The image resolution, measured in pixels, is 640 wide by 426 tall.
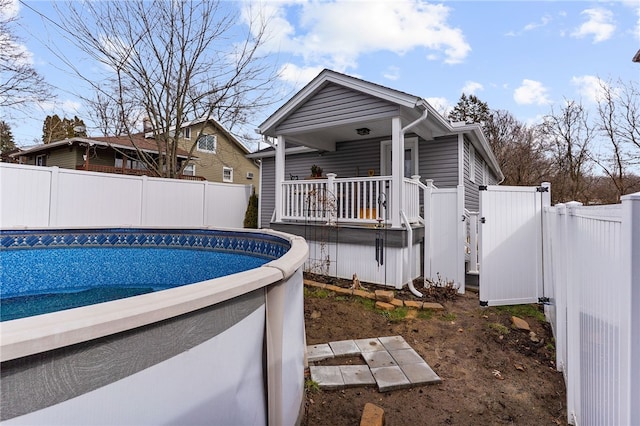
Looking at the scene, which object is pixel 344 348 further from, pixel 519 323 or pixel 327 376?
pixel 519 323

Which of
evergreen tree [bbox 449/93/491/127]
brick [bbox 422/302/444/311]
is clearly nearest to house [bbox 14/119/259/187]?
brick [bbox 422/302/444/311]

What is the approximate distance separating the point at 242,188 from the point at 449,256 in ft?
25.9

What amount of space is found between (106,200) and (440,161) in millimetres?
8788

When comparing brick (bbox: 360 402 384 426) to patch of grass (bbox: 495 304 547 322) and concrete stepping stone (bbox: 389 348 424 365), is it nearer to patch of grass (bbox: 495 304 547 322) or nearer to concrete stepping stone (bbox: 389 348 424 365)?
concrete stepping stone (bbox: 389 348 424 365)

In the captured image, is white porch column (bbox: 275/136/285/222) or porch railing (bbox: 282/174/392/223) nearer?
porch railing (bbox: 282/174/392/223)

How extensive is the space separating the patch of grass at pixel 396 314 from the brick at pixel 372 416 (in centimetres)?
211

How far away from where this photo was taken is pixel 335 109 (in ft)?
22.2

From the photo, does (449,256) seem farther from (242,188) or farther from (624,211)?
(242,188)

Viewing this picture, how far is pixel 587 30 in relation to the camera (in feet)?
29.3

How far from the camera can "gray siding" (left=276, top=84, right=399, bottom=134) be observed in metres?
6.20

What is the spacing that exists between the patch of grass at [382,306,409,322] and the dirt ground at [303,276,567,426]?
0.05 feet

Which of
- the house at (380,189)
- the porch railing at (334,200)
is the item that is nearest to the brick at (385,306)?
the house at (380,189)

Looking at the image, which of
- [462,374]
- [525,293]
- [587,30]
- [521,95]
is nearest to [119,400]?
[462,374]

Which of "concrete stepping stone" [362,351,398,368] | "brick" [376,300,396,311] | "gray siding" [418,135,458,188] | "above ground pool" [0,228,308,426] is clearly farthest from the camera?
"gray siding" [418,135,458,188]
